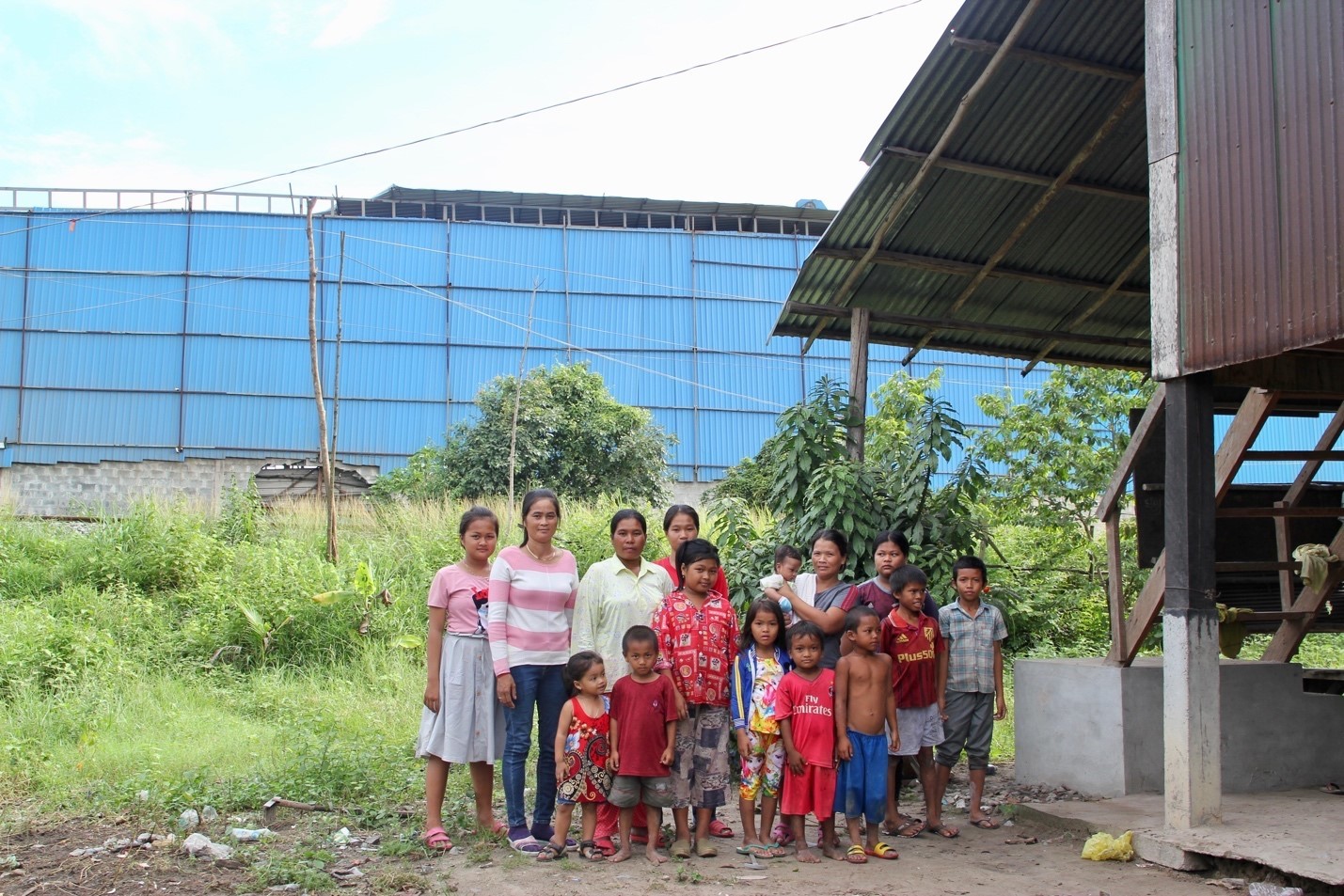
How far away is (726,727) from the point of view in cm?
529

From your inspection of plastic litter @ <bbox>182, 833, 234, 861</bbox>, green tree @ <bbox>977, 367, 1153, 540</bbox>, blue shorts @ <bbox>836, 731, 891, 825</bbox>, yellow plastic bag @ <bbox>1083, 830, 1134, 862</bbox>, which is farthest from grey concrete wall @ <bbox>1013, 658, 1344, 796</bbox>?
green tree @ <bbox>977, 367, 1153, 540</bbox>

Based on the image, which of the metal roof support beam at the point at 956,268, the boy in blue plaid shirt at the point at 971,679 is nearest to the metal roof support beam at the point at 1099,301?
the metal roof support beam at the point at 956,268

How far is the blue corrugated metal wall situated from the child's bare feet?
21921mm

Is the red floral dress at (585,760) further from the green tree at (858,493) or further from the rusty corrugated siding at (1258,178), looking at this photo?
the rusty corrugated siding at (1258,178)

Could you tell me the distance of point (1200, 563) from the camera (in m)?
5.12

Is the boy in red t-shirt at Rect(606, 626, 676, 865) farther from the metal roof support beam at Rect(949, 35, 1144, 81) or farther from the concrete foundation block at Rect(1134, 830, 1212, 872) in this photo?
the metal roof support beam at Rect(949, 35, 1144, 81)

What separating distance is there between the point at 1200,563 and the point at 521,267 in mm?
23754

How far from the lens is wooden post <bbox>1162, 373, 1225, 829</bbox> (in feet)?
16.5

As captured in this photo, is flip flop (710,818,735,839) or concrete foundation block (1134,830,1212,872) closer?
concrete foundation block (1134,830,1212,872)

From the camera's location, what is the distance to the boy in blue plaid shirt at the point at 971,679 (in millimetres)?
5957

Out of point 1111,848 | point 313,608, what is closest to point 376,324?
point 313,608

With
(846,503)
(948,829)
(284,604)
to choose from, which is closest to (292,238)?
(284,604)

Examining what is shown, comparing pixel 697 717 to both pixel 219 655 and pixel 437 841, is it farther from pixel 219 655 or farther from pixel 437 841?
pixel 219 655

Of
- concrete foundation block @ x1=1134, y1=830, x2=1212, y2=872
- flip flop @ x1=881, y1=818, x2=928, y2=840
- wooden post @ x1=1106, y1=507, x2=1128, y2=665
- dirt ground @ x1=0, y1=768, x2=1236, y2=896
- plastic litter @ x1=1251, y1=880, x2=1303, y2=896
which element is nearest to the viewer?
plastic litter @ x1=1251, y1=880, x2=1303, y2=896
